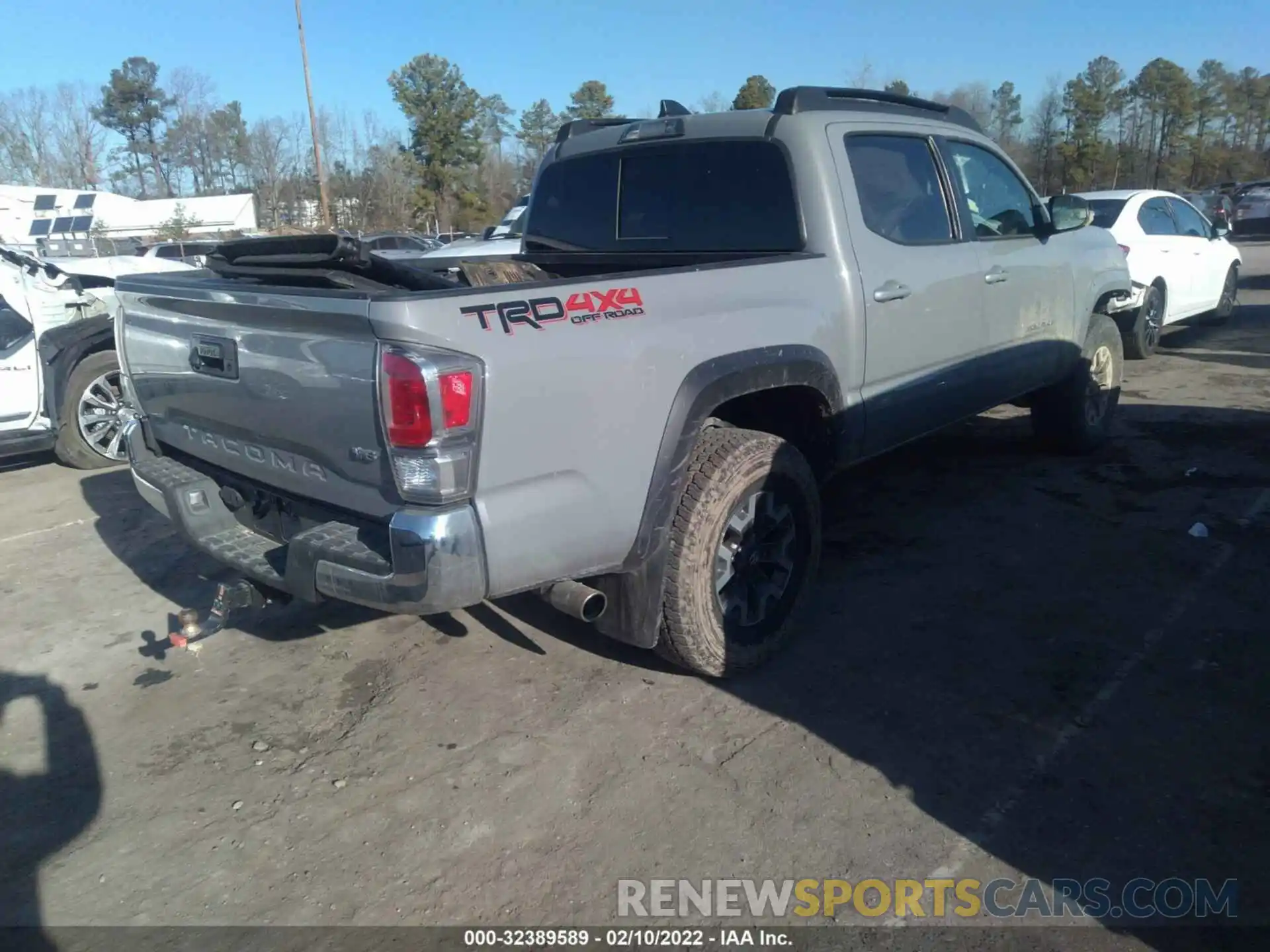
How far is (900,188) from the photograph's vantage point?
439cm

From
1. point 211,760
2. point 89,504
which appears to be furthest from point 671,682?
point 89,504

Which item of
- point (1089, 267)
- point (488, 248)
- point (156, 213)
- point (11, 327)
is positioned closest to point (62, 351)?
point (11, 327)

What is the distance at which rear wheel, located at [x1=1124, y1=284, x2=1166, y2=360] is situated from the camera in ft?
31.4

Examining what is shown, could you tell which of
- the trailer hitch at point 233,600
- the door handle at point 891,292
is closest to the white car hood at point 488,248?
the door handle at point 891,292

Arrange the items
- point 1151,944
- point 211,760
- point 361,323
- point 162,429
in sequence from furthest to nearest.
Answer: point 162,429 → point 211,760 → point 361,323 → point 1151,944

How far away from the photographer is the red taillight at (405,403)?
2527 millimetres

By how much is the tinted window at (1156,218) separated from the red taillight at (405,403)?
9297 mm

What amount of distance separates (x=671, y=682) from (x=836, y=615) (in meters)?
0.91

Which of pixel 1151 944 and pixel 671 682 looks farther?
pixel 671 682

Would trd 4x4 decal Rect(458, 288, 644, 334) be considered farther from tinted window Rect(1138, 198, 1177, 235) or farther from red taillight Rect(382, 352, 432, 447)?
tinted window Rect(1138, 198, 1177, 235)

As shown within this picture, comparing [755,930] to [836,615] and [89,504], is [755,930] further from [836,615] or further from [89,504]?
[89,504]

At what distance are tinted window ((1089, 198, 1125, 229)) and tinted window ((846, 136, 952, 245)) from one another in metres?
5.74

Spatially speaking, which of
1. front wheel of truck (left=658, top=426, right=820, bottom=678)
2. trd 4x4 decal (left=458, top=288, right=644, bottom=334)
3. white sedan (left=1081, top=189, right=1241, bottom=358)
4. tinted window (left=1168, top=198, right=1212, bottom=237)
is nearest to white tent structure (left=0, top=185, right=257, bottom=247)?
white sedan (left=1081, top=189, right=1241, bottom=358)

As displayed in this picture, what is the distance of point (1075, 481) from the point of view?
5.83m
